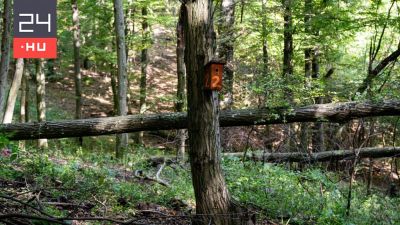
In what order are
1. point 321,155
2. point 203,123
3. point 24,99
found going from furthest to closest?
point 24,99, point 321,155, point 203,123

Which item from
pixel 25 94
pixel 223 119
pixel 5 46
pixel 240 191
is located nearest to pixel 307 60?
pixel 223 119

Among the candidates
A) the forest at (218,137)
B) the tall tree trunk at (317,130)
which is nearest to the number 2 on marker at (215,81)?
the forest at (218,137)

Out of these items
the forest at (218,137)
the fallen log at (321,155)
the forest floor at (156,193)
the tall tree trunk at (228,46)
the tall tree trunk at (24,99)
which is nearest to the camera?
the forest at (218,137)

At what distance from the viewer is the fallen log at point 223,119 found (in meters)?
7.89

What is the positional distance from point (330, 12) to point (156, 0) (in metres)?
6.17

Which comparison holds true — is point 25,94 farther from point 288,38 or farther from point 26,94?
point 288,38

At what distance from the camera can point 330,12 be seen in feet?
35.3

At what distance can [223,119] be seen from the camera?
802cm

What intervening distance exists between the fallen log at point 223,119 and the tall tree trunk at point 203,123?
328 cm

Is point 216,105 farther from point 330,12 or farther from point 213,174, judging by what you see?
point 330,12

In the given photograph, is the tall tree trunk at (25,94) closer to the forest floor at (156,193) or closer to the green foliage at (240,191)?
the forest floor at (156,193)

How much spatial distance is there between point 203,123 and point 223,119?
3379 mm

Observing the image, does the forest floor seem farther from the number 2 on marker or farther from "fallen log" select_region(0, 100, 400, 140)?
the number 2 on marker

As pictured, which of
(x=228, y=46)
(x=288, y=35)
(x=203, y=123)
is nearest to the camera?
(x=203, y=123)
